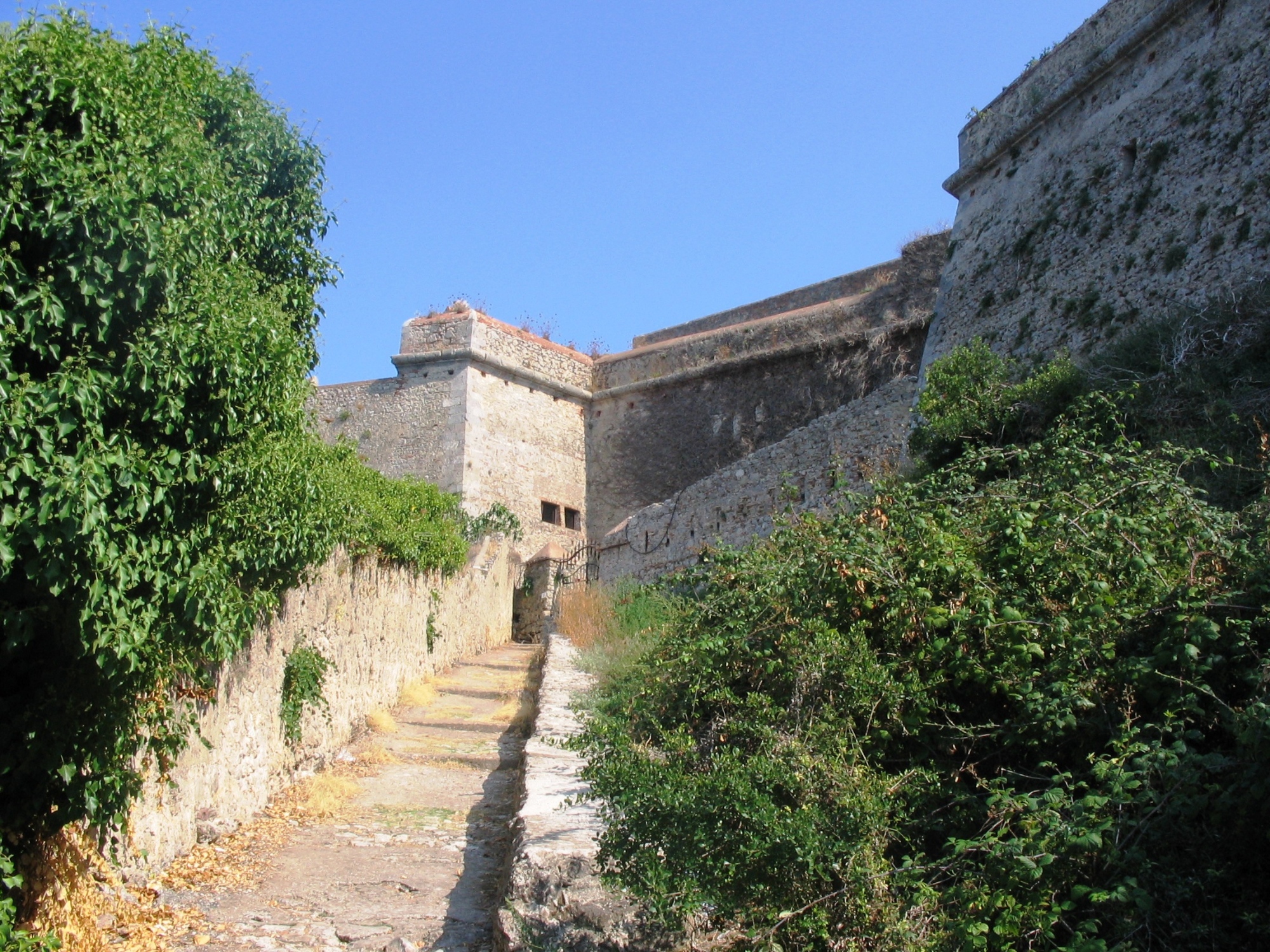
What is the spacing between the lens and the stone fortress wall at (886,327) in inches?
388

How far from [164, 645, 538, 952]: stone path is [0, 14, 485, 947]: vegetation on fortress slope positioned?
0.95 m

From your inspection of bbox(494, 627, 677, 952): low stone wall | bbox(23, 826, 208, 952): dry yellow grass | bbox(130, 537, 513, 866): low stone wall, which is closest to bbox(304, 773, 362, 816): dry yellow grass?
bbox(130, 537, 513, 866): low stone wall

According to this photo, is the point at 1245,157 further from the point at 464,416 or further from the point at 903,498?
the point at 464,416

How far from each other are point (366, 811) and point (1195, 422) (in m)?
6.73

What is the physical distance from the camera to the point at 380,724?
9.62 metres

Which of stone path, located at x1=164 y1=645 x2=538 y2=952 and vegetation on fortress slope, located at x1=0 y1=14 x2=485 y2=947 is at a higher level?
vegetation on fortress slope, located at x1=0 y1=14 x2=485 y2=947

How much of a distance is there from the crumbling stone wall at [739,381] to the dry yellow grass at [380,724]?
9723 mm

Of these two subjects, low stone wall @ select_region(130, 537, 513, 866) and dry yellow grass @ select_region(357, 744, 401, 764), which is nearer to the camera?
low stone wall @ select_region(130, 537, 513, 866)

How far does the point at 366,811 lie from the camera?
724cm

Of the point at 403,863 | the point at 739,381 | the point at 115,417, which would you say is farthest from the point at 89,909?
the point at 739,381

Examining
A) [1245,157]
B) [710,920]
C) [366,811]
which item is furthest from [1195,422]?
[366,811]

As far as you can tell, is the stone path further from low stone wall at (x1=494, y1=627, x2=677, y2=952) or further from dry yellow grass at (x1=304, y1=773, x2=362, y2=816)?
low stone wall at (x1=494, y1=627, x2=677, y2=952)

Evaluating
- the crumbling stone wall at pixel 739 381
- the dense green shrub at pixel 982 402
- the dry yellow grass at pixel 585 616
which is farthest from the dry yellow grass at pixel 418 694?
the crumbling stone wall at pixel 739 381

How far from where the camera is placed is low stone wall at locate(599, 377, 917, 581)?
12.2 metres
